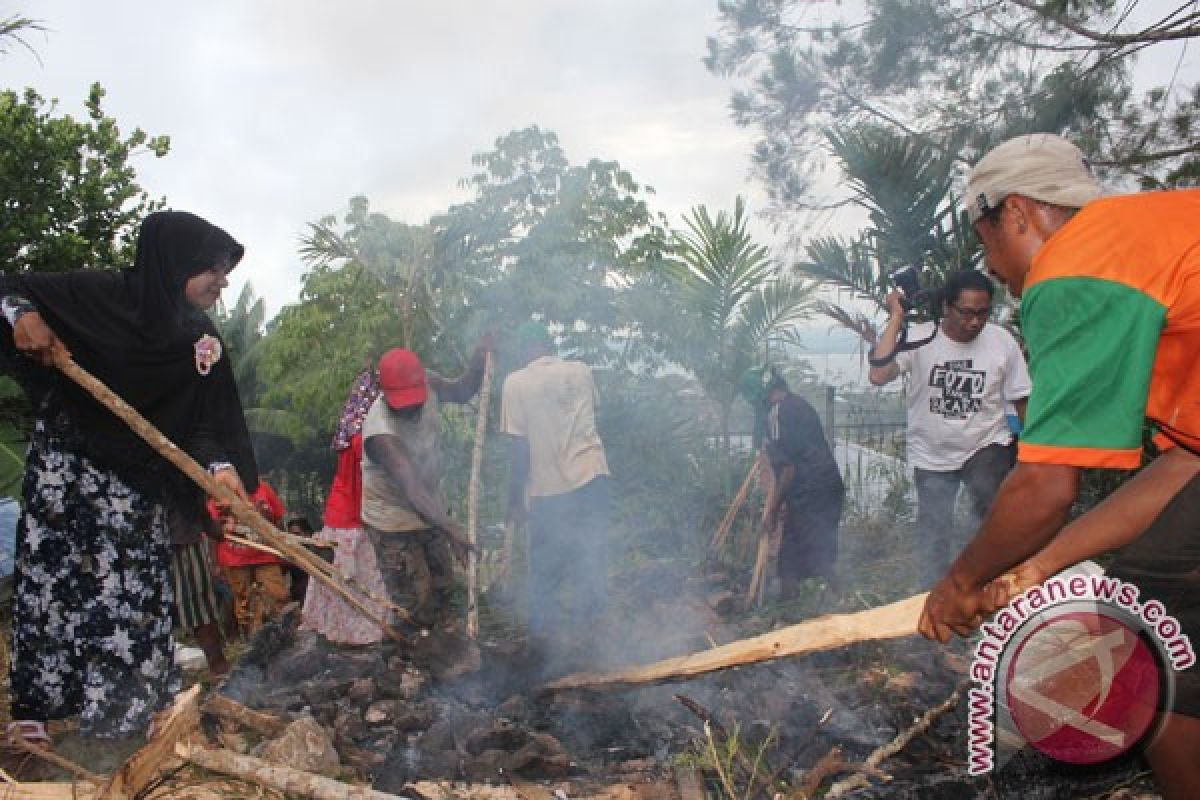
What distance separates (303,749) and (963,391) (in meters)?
4.30

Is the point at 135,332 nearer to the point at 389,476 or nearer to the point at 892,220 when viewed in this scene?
the point at 389,476

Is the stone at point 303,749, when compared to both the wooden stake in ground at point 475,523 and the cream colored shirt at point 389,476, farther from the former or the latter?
the cream colored shirt at point 389,476

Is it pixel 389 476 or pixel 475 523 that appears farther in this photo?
pixel 475 523

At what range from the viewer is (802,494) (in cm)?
615

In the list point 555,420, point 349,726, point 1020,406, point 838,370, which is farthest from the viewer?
point 838,370

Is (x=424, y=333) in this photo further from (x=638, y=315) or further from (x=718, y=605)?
(x=718, y=605)

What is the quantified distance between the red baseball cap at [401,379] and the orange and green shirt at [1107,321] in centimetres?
360

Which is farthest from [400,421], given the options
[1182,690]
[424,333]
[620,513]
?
[1182,690]

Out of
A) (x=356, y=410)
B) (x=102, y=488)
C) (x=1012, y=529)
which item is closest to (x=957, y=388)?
(x=1012, y=529)

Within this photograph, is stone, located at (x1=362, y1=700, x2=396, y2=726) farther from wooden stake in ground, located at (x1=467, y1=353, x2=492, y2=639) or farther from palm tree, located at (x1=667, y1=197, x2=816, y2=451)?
palm tree, located at (x1=667, y1=197, x2=816, y2=451)

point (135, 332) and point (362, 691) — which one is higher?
point (135, 332)

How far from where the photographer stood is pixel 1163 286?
1.88m

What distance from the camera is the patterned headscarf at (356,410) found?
5.18 meters
